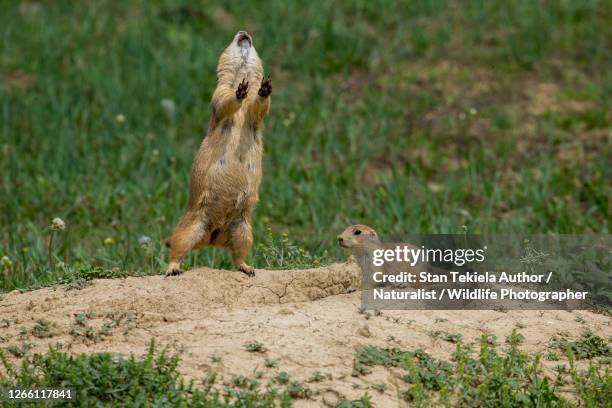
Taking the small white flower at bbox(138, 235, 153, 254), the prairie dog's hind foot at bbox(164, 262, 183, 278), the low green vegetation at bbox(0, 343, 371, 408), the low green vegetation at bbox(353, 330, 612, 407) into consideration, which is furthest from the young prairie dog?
the low green vegetation at bbox(0, 343, 371, 408)

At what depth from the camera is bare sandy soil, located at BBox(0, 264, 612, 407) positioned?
17.0 ft

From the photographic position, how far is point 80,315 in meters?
5.64

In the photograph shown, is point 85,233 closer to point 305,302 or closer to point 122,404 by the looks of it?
point 305,302

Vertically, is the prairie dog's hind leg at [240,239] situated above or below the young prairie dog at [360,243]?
below

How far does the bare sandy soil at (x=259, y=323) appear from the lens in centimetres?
518

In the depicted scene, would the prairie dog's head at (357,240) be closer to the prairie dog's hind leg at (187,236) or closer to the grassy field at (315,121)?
the grassy field at (315,121)

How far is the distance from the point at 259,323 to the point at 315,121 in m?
6.21

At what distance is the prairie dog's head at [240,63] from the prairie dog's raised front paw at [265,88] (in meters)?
0.38

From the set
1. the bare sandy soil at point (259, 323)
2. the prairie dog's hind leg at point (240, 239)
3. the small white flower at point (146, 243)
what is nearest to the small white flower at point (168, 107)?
the small white flower at point (146, 243)

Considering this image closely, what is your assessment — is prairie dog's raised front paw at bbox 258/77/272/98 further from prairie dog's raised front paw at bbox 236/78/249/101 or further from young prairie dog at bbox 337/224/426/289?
young prairie dog at bbox 337/224/426/289

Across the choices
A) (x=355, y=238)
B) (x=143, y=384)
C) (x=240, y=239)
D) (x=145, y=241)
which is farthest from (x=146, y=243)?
Answer: (x=143, y=384)

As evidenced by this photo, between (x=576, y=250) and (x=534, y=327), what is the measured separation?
186 centimetres

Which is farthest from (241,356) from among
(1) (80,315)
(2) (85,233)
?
(2) (85,233)

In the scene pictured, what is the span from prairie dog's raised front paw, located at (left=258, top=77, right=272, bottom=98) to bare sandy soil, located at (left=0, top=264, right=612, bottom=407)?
1.16m
